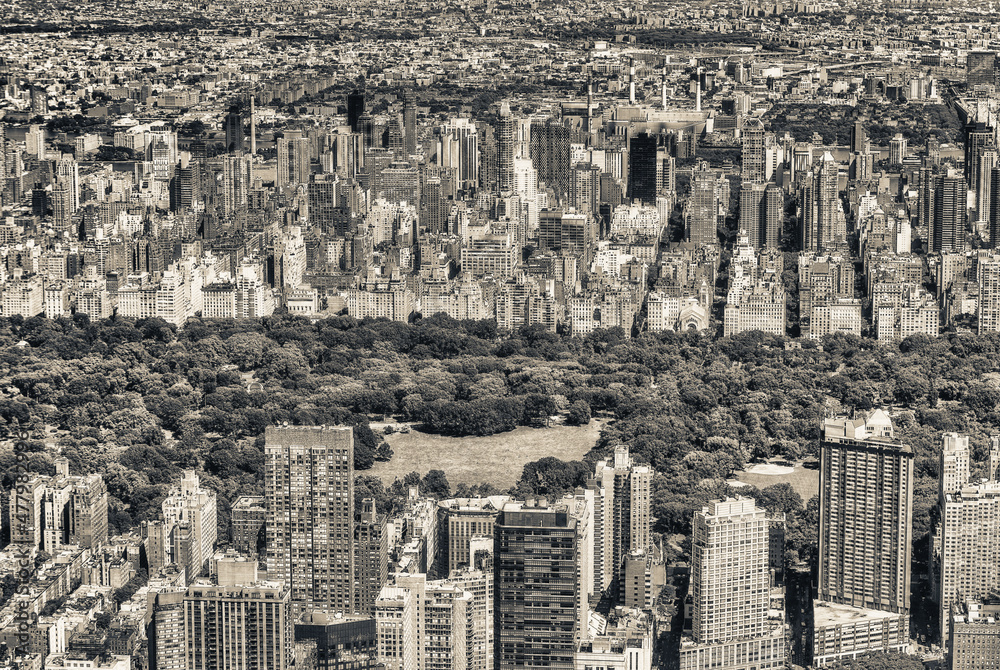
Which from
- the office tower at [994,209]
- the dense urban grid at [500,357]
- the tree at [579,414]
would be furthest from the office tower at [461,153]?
the tree at [579,414]

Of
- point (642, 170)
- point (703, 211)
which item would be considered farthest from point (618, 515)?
point (642, 170)

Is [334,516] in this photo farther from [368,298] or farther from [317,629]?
[368,298]

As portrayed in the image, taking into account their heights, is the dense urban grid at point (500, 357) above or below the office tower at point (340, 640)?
below

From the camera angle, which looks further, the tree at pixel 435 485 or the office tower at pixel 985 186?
the office tower at pixel 985 186

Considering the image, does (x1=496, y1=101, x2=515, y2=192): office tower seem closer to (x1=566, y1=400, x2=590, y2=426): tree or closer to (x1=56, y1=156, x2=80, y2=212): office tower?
(x1=56, y1=156, x2=80, y2=212): office tower

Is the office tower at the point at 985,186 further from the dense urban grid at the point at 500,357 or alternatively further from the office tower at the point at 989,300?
the office tower at the point at 989,300

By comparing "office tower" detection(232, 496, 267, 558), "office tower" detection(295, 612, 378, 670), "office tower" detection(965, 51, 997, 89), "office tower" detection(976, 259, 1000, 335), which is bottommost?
"office tower" detection(965, 51, 997, 89)

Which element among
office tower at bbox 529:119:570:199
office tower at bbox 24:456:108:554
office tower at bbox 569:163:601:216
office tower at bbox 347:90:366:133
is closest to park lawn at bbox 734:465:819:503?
office tower at bbox 24:456:108:554
